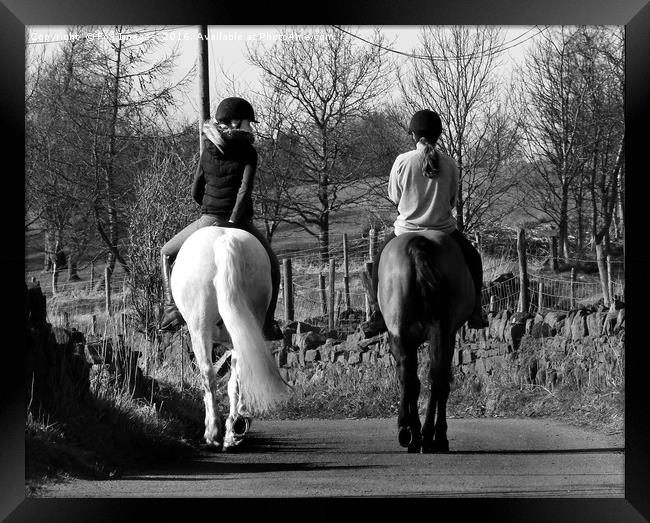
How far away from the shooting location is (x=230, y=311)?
274 inches

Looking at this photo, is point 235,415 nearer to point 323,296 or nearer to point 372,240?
point 372,240

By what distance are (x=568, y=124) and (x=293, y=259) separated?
3130 mm

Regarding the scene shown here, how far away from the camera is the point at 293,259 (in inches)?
439

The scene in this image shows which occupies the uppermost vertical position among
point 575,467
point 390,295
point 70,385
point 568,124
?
A: point 568,124

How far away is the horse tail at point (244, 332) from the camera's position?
22.3 feet

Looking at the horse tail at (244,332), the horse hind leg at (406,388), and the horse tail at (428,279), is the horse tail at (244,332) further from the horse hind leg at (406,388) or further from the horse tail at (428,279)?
the horse tail at (428,279)

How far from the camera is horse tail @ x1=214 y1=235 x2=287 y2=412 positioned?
22.3 feet

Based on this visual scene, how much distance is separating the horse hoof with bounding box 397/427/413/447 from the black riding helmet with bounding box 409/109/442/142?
195 centimetres

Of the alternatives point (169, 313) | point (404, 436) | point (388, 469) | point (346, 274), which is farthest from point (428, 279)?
point (346, 274)

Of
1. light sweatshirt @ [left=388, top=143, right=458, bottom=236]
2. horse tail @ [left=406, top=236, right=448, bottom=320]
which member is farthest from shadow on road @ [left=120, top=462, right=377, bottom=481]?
light sweatshirt @ [left=388, top=143, right=458, bottom=236]

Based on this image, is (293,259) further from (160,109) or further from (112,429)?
(112,429)

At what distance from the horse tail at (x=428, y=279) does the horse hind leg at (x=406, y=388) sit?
0.26 metres

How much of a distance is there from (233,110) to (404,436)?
8.25ft
